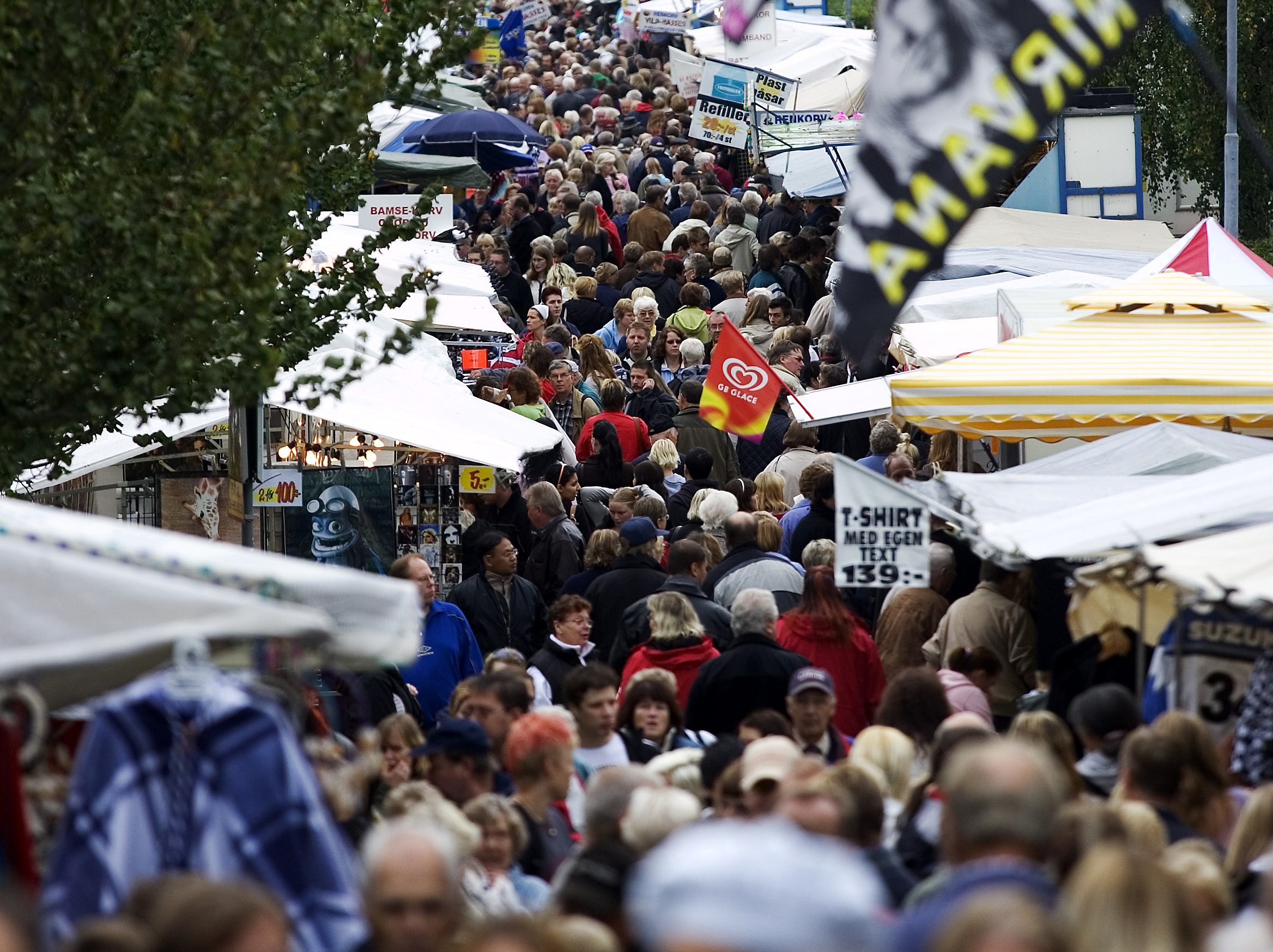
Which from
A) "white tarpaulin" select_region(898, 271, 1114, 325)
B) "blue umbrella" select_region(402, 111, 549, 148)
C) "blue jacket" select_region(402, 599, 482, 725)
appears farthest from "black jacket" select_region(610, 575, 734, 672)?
"blue umbrella" select_region(402, 111, 549, 148)

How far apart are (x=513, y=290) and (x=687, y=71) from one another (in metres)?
14.8

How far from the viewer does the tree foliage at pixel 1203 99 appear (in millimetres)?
24828

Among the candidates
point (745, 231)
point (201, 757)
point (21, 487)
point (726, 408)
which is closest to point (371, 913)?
point (201, 757)

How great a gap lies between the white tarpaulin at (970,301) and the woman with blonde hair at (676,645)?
6.74 m

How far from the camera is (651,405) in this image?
16.5 metres

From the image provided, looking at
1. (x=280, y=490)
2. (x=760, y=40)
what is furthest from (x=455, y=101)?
(x=280, y=490)

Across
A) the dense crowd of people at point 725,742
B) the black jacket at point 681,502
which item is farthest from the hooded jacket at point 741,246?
the black jacket at point 681,502

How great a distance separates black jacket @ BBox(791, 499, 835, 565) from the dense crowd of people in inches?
0.9

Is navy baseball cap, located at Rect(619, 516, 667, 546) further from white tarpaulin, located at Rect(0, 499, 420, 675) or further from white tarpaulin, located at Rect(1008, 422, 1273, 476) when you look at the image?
white tarpaulin, located at Rect(0, 499, 420, 675)

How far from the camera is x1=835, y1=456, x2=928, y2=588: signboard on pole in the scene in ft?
27.9

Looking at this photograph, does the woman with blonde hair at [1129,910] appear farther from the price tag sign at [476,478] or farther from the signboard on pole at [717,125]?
the signboard on pole at [717,125]

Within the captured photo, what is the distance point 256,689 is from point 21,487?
24.8 feet

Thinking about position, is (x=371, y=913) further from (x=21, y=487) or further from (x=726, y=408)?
(x=726, y=408)

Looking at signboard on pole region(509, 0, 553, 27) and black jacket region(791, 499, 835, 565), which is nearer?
black jacket region(791, 499, 835, 565)
